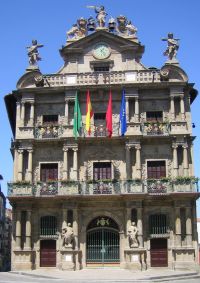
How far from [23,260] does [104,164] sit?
28.1ft

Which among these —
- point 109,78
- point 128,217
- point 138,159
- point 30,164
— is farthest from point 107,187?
point 109,78

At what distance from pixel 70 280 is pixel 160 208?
9.42m

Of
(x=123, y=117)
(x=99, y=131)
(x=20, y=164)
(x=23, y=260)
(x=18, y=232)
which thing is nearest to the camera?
(x=23, y=260)

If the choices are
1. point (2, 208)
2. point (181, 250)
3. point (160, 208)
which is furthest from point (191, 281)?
point (2, 208)

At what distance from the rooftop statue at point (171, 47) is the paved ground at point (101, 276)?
15.3m

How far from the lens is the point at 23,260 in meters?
32.6

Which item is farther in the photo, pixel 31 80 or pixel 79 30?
pixel 79 30

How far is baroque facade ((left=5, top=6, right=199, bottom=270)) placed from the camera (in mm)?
32656

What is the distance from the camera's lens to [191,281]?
26.9 metres

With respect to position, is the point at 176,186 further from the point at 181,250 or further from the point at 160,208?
the point at 181,250

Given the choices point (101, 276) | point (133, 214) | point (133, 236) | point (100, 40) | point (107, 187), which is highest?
point (100, 40)

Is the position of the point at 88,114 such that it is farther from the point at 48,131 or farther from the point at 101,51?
the point at 101,51

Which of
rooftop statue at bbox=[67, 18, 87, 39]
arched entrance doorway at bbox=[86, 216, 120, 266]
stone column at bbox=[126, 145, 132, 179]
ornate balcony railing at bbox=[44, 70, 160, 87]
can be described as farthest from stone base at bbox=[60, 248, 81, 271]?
rooftop statue at bbox=[67, 18, 87, 39]

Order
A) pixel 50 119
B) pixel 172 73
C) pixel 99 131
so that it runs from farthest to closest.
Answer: pixel 50 119
pixel 172 73
pixel 99 131
